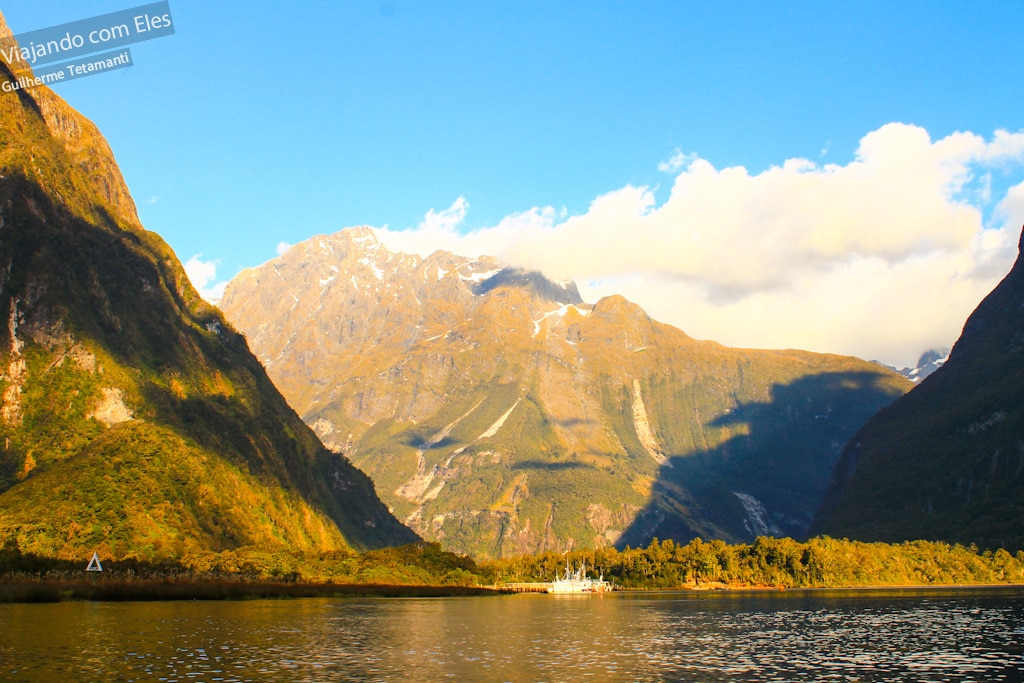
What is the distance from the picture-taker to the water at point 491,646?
Answer: 8319 cm

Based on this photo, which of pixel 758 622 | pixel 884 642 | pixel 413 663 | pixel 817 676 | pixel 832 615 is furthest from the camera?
pixel 832 615

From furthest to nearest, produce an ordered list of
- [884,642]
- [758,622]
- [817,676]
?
[758,622], [884,642], [817,676]

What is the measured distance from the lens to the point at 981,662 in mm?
90188

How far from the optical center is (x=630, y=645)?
114 metres

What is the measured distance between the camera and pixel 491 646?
11312 centimetres

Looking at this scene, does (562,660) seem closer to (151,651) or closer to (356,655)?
(356,655)

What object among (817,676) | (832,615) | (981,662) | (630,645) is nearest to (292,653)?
(630,645)

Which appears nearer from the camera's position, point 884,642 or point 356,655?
point 356,655

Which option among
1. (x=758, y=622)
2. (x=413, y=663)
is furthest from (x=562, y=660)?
(x=758, y=622)

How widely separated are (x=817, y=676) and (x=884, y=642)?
1426 inches

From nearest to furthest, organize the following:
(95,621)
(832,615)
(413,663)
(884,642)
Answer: (413,663) → (884,642) → (95,621) → (832,615)

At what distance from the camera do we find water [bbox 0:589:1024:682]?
8319 cm

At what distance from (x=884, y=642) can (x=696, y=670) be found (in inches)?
1487

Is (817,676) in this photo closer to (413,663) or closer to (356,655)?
(413,663)
